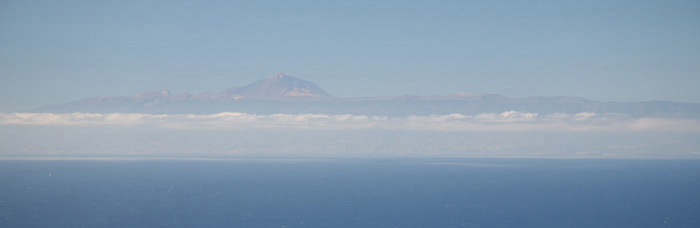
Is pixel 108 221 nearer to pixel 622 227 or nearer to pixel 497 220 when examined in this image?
pixel 497 220

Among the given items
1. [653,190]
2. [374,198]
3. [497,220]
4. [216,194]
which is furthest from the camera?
[653,190]

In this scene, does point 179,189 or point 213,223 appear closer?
point 213,223

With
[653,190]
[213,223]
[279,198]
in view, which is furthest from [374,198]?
[653,190]

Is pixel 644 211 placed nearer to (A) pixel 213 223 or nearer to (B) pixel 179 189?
(A) pixel 213 223

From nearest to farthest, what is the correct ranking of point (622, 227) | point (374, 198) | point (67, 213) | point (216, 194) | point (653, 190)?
point (622, 227)
point (67, 213)
point (374, 198)
point (216, 194)
point (653, 190)

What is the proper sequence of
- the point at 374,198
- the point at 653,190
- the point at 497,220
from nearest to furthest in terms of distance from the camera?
the point at 497,220 → the point at 374,198 → the point at 653,190

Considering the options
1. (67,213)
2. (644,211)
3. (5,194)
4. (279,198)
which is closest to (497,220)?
(644,211)

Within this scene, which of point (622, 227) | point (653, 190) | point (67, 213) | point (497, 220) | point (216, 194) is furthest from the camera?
point (653, 190)

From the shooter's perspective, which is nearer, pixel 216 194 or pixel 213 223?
pixel 213 223
